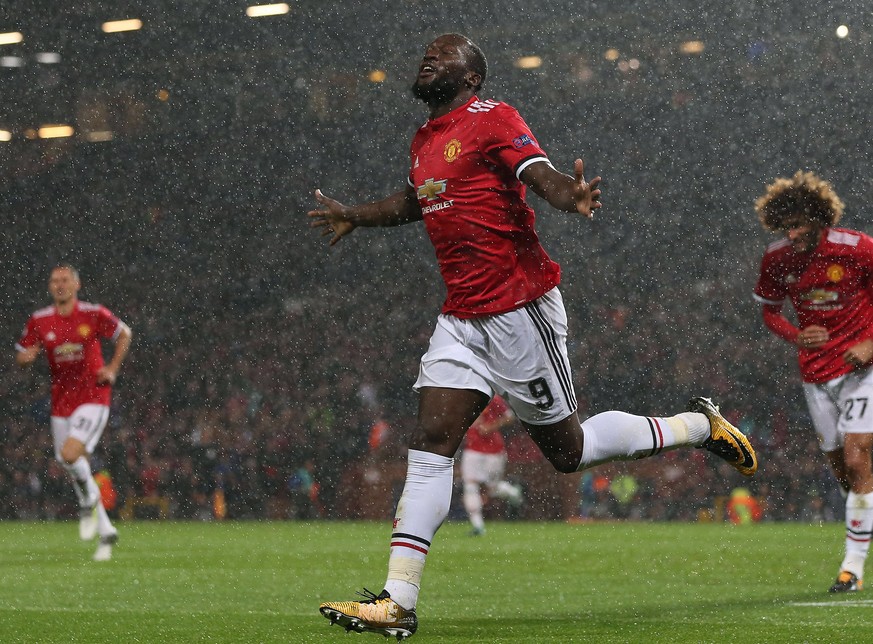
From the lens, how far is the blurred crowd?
2005cm

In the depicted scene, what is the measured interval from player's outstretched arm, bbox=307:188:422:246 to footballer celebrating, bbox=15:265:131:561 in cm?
524

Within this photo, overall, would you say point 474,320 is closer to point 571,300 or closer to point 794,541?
point 794,541

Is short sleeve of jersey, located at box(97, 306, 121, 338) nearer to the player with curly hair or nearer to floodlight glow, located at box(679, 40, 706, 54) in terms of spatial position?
the player with curly hair

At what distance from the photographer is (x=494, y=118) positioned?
15.1 ft

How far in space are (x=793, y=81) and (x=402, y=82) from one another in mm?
6713

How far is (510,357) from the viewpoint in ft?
15.1

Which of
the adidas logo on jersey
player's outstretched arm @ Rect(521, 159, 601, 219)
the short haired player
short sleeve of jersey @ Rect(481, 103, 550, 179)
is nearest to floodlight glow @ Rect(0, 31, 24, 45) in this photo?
the short haired player

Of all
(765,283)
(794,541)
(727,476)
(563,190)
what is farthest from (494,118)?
(727,476)

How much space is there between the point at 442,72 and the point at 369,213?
709mm

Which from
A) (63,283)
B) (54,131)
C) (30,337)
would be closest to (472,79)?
(63,283)

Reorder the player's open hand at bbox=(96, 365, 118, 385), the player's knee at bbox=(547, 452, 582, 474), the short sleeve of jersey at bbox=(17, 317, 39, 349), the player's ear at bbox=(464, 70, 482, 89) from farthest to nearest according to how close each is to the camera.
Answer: the short sleeve of jersey at bbox=(17, 317, 39, 349), the player's open hand at bbox=(96, 365, 118, 385), the player's knee at bbox=(547, 452, 582, 474), the player's ear at bbox=(464, 70, 482, 89)

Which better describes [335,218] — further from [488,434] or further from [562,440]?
[488,434]

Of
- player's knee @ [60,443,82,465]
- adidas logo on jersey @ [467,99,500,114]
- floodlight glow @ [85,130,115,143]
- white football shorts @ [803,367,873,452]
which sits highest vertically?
floodlight glow @ [85,130,115,143]

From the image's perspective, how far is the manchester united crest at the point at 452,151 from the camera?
4633mm
